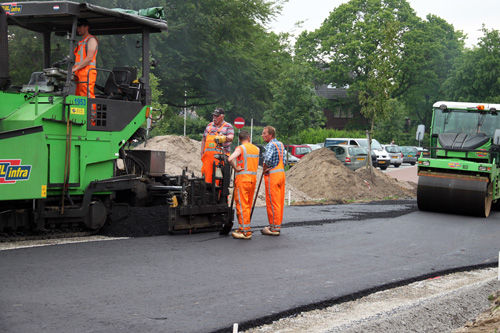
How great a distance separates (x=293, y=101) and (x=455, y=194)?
19.5 metres

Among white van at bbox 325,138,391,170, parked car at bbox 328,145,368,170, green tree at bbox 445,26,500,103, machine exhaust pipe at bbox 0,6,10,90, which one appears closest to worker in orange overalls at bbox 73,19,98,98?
machine exhaust pipe at bbox 0,6,10,90

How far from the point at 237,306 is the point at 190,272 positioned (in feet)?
4.48

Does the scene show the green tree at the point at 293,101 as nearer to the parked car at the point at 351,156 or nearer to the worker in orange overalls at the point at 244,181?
the parked car at the point at 351,156

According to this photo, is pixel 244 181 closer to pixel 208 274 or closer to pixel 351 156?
pixel 208 274

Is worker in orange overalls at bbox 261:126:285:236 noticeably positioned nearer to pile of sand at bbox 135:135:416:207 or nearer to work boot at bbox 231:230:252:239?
work boot at bbox 231:230:252:239

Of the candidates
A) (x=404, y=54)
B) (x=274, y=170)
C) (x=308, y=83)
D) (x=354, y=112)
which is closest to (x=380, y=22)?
(x=404, y=54)

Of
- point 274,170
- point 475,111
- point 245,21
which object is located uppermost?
point 245,21

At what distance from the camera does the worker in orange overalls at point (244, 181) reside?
30.1 ft

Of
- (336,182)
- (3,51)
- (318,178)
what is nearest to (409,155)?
(318,178)

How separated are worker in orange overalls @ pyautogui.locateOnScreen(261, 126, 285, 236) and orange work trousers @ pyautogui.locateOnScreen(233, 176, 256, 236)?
45 centimetres

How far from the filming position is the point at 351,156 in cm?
3062

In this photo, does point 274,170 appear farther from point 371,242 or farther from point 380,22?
point 380,22

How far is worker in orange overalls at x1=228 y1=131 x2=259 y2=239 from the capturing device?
9.18 metres

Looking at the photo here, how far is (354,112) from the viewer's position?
64.0 meters
